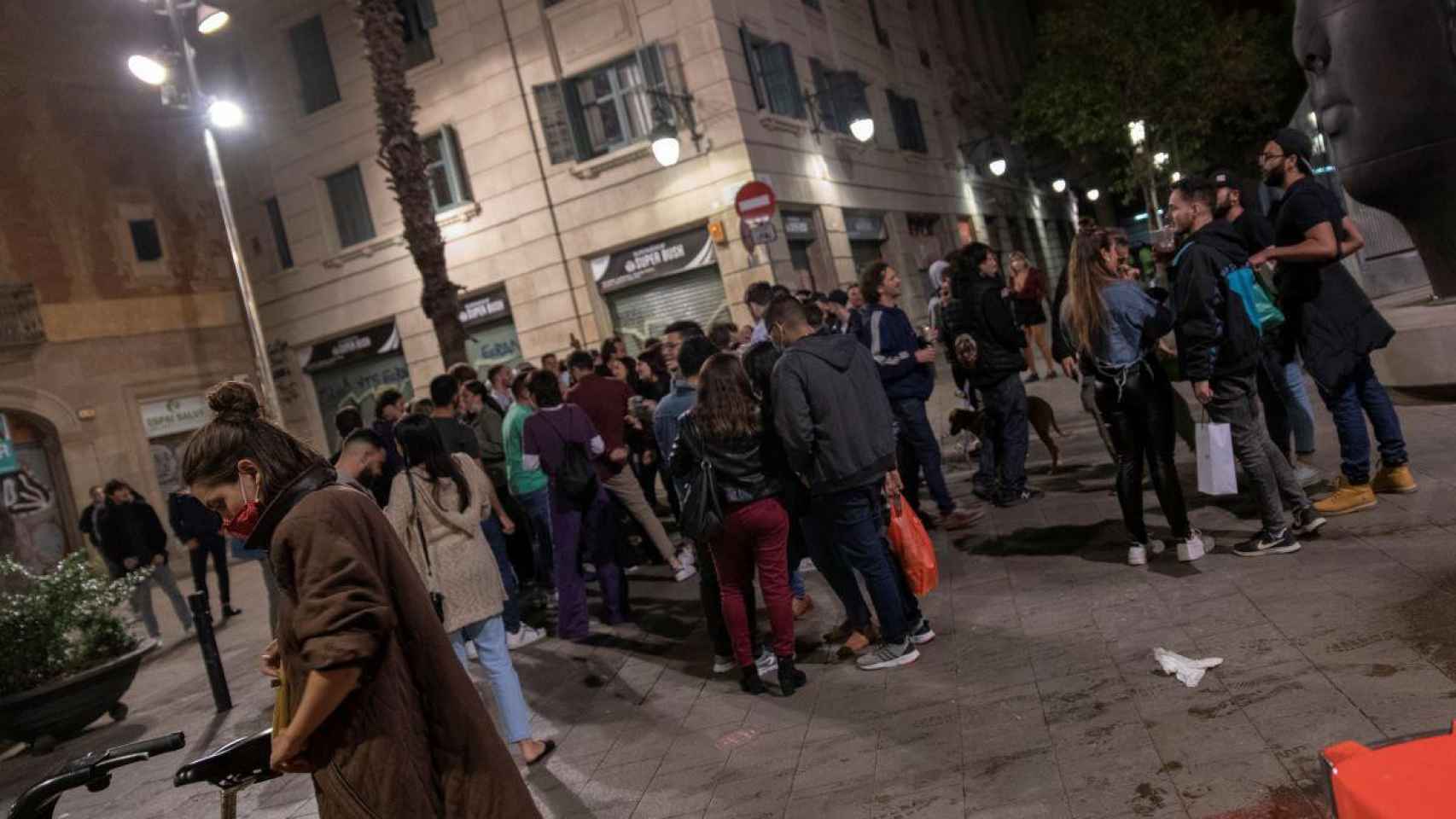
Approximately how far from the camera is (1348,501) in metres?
6.23

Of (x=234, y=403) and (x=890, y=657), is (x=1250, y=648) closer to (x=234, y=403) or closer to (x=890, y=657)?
(x=890, y=657)

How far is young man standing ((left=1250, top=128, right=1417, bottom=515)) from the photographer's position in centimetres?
620

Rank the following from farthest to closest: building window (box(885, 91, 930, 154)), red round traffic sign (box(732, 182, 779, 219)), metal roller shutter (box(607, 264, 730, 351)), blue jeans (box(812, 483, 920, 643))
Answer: building window (box(885, 91, 930, 154)) < metal roller shutter (box(607, 264, 730, 351)) < red round traffic sign (box(732, 182, 779, 219)) < blue jeans (box(812, 483, 920, 643))

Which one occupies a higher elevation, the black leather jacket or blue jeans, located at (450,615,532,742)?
the black leather jacket

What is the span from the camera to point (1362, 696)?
395cm

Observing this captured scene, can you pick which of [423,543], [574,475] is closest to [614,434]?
[574,475]

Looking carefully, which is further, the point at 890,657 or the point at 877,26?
the point at 877,26

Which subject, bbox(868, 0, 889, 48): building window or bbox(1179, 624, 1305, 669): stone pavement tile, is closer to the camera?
bbox(1179, 624, 1305, 669): stone pavement tile

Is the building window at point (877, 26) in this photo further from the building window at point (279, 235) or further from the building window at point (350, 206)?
the building window at point (279, 235)

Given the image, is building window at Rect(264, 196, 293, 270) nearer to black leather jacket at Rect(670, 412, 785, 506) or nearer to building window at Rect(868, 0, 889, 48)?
building window at Rect(868, 0, 889, 48)

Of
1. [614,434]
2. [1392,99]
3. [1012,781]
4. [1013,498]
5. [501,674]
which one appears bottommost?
[1012,781]

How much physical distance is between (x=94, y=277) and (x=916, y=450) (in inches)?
743

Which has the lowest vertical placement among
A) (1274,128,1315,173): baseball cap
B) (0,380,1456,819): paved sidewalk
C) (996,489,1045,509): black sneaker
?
(0,380,1456,819): paved sidewalk

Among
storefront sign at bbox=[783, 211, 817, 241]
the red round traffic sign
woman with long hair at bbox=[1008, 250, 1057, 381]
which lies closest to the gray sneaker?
woman with long hair at bbox=[1008, 250, 1057, 381]
